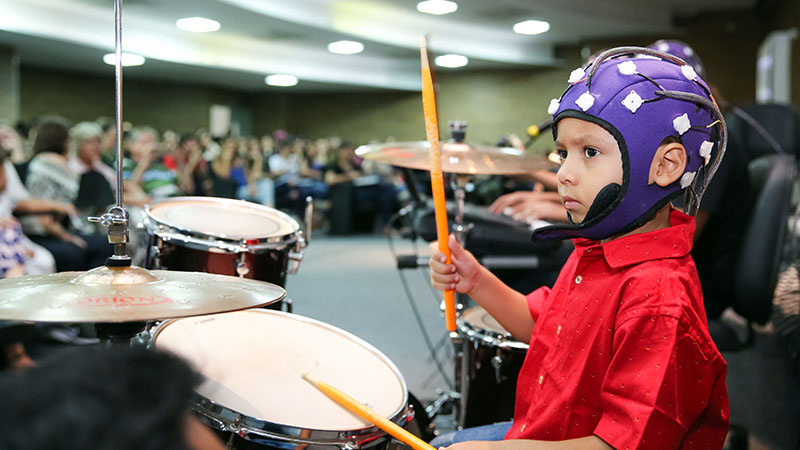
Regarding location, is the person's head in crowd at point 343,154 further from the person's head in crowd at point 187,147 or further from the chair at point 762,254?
the chair at point 762,254

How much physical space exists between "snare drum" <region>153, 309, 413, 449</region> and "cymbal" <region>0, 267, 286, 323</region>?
0.09 meters

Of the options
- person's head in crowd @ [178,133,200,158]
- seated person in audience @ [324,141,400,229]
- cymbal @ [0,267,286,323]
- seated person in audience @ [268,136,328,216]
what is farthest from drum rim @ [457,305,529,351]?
seated person in audience @ [324,141,400,229]

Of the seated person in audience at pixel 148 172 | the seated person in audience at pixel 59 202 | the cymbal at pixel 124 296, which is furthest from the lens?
the seated person in audience at pixel 148 172

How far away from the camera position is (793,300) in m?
2.10

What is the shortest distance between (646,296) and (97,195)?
165 inches

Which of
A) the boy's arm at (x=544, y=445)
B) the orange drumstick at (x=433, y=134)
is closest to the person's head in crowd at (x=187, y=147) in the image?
the orange drumstick at (x=433, y=134)

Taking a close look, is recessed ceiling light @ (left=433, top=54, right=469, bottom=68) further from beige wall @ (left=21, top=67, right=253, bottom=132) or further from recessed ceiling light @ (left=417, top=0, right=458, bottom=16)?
beige wall @ (left=21, top=67, right=253, bottom=132)

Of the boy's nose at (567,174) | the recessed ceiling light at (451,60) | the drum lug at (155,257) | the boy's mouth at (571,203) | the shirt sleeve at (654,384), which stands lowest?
the shirt sleeve at (654,384)

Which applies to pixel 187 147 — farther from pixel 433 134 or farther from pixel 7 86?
pixel 433 134

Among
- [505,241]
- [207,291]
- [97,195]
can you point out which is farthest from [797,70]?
[207,291]

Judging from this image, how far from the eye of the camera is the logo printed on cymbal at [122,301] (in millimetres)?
759

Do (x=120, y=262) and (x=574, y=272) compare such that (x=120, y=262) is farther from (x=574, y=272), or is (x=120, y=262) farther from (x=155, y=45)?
(x=155, y=45)

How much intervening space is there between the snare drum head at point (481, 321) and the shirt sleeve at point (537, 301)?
1.01 ft

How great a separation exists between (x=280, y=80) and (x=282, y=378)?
1189 centimetres
